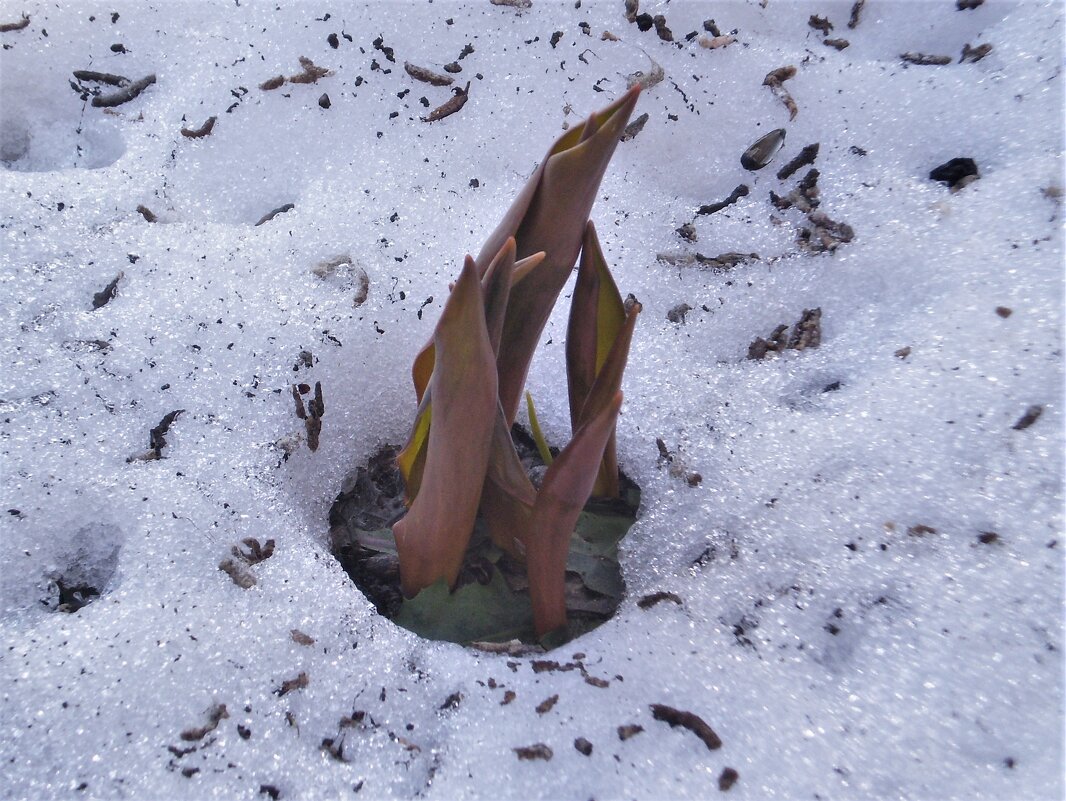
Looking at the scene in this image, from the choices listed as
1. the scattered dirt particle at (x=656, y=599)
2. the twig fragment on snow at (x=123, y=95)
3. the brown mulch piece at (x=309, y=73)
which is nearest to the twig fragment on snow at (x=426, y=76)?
the brown mulch piece at (x=309, y=73)

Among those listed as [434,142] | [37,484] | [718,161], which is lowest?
[37,484]

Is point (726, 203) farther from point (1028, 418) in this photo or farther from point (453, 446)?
point (453, 446)

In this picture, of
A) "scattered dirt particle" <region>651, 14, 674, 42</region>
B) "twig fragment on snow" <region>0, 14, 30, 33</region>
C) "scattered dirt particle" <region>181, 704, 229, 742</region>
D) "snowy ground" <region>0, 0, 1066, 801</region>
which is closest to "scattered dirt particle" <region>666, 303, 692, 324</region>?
"snowy ground" <region>0, 0, 1066, 801</region>

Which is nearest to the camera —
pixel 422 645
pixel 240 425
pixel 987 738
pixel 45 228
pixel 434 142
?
pixel 987 738

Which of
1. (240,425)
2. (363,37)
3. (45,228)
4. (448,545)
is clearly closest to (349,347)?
(240,425)

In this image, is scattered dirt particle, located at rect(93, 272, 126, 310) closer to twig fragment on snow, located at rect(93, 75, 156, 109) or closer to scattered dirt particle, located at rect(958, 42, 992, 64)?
twig fragment on snow, located at rect(93, 75, 156, 109)

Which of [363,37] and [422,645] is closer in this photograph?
[422,645]

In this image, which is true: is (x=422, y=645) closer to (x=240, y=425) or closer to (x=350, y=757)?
(x=350, y=757)
